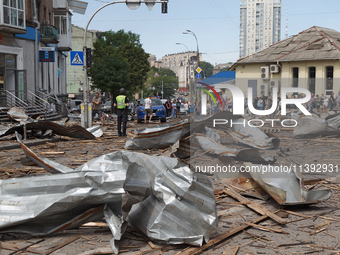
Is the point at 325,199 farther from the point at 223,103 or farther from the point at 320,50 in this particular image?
the point at 320,50

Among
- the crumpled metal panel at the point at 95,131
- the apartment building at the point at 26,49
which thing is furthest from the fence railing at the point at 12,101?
the crumpled metal panel at the point at 95,131

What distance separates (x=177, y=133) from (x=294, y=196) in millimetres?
5885

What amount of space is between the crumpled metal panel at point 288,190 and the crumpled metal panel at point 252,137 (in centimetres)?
348

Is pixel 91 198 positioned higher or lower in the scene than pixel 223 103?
lower

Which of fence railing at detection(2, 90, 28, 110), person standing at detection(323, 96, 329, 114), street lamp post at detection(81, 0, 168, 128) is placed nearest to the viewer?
person standing at detection(323, 96, 329, 114)

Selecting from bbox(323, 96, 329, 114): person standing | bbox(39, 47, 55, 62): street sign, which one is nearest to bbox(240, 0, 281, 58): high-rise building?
bbox(39, 47, 55, 62): street sign

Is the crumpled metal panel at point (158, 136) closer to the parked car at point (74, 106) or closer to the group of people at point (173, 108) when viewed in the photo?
the group of people at point (173, 108)

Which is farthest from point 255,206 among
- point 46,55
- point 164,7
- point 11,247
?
point 46,55

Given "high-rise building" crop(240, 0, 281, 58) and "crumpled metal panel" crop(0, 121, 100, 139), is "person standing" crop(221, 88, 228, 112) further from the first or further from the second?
"high-rise building" crop(240, 0, 281, 58)

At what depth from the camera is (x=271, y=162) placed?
25.6ft

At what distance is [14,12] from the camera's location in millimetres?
27094

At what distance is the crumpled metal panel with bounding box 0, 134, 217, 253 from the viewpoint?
3975 mm

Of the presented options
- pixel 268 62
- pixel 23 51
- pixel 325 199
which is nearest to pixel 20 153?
pixel 325 199

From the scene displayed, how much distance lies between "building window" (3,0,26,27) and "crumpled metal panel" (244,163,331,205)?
2506 centimetres
